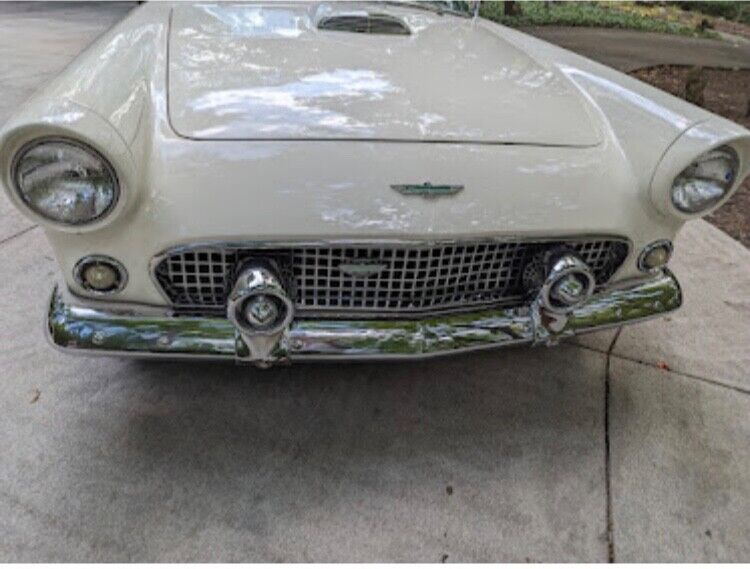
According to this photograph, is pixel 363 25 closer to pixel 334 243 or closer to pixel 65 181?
pixel 334 243

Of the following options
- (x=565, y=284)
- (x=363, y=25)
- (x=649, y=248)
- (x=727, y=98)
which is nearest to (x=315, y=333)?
(x=565, y=284)

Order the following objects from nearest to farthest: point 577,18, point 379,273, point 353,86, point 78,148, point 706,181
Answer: point 78,148 → point 379,273 → point 706,181 → point 353,86 → point 577,18

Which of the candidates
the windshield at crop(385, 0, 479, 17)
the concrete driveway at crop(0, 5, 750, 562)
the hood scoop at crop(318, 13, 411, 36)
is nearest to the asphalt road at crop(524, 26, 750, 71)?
the windshield at crop(385, 0, 479, 17)

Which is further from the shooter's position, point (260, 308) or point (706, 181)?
point (706, 181)

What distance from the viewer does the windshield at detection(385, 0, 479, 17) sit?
3.05 m

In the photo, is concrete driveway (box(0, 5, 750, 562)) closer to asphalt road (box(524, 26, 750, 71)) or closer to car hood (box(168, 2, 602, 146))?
car hood (box(168, 2, 602, 146))

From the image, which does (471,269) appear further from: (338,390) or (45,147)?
(45,147)

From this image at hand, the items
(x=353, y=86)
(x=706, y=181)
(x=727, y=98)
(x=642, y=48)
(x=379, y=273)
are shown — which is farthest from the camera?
(x=642, y=48)

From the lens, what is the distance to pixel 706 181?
76.5 inches

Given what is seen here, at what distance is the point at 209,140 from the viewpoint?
5.63 ft

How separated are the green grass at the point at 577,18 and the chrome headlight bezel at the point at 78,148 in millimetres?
9991

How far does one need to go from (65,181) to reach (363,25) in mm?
1446

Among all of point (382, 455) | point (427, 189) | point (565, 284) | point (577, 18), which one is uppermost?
point (427, 189)

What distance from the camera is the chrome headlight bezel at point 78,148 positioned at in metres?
1.52
